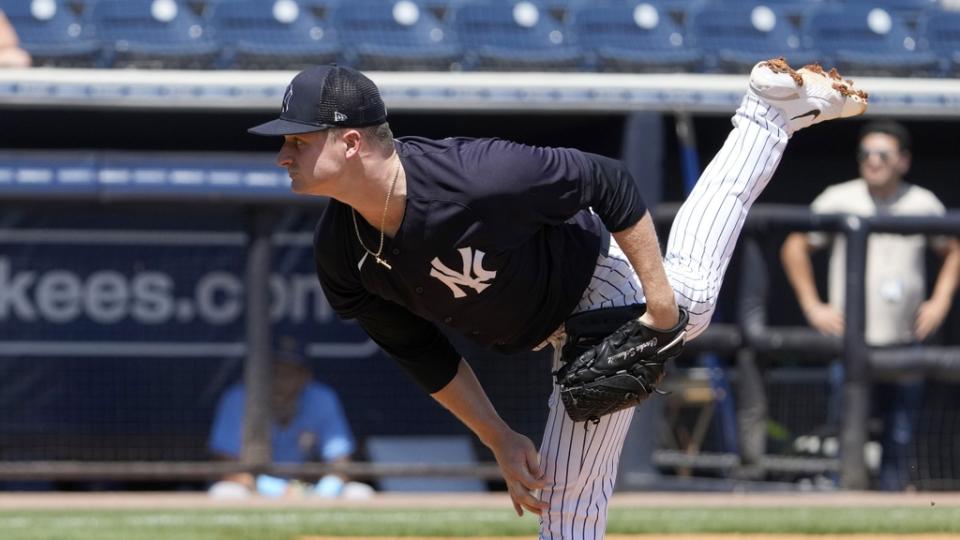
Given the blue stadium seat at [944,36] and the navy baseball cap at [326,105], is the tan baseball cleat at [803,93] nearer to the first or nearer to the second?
the navy baseball cap at [326,105]

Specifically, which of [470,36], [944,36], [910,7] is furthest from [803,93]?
[910,7]

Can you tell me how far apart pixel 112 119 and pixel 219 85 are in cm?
67

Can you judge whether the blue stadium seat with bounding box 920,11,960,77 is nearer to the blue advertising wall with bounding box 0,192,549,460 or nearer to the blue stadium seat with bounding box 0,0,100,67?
the blue advertising wall with bounding box 0,192,549,460

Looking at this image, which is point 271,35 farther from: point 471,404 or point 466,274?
point 466,274

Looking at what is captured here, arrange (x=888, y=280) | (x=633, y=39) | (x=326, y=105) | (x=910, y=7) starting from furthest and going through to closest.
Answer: (x=910, y=7) → (x=633, y=39) → (x=888, y=280) → (x=326, y=105)

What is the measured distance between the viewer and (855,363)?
636 centimetres

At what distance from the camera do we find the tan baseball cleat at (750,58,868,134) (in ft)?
11.7

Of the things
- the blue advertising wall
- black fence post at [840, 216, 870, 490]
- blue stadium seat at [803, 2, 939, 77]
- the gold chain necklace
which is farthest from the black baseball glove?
blue stadium seat at [803, 2, 939, 77]

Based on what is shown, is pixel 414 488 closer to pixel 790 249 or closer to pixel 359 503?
pixel 359 503

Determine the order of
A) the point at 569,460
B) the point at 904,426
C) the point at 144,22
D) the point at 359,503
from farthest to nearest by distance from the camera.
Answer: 1. the point at 144,22
2. the point at 904,426
3. the point at 359,503
4. the point at 569,460

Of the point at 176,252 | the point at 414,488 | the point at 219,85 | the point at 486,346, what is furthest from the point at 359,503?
the point at 486,346

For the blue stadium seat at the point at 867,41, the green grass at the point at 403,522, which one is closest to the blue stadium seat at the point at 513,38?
the blue stadium seat at the point at 867,41

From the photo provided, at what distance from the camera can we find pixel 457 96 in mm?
6914

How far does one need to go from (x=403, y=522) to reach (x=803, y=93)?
2468 millimetres
